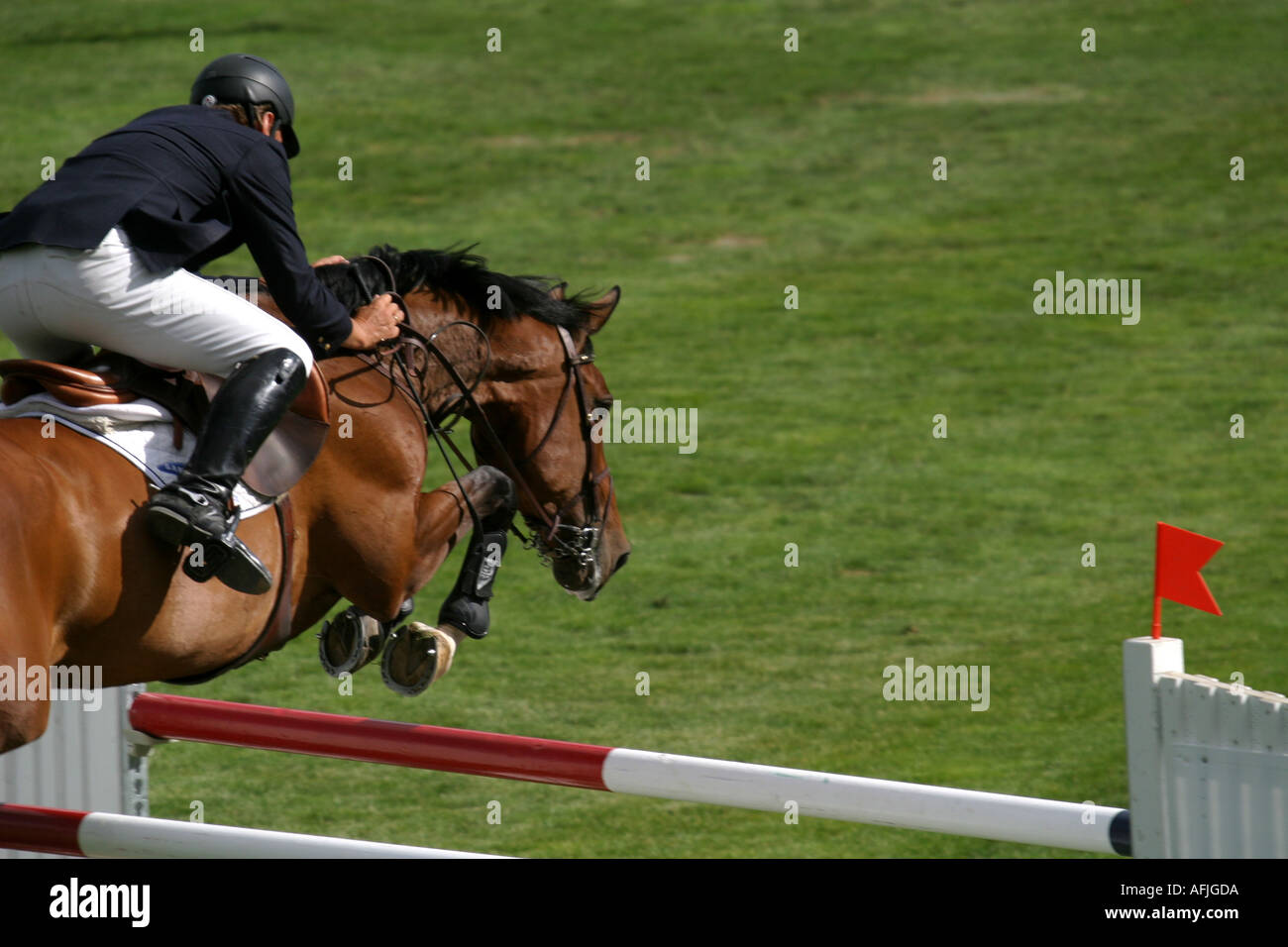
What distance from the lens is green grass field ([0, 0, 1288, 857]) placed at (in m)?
7.00

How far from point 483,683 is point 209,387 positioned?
13.9ft

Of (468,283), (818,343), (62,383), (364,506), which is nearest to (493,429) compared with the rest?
(468,283)

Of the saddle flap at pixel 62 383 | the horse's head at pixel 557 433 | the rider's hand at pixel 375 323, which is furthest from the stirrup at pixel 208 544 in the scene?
the horse's head at pixel 557 433

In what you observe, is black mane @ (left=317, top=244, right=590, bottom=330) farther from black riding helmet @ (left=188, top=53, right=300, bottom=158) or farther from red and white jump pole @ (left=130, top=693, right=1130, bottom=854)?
red and white jump pole @ (left=130, top=693, right=1130, bottom=854)

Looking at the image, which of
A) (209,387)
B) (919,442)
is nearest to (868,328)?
(919,442)

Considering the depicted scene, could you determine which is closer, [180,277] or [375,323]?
[180,277]

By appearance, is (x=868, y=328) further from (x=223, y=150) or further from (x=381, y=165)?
(x=223, y=150)

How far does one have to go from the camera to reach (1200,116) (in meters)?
16.4

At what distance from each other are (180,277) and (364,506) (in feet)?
2.42

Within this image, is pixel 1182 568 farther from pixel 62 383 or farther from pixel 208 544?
pixel 62 383

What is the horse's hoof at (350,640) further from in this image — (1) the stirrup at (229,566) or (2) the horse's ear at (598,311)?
(2) the horse's ear at (598,311)

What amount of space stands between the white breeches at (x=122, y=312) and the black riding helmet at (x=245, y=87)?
456 millimetres

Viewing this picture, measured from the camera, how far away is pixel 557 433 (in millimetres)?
4609

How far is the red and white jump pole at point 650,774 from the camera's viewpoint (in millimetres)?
3113
